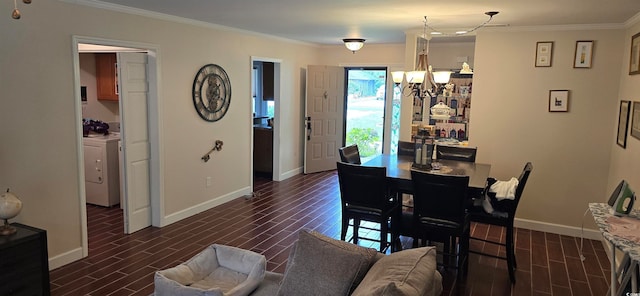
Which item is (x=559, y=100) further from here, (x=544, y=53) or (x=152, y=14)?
(x=152, y=14)

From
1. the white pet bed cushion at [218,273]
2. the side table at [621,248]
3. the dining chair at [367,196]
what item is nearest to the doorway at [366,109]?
the dining chair at [367,196]

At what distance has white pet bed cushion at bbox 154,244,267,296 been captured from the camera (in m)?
2.36

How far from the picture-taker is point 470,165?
4.46m

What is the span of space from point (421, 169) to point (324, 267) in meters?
2.16

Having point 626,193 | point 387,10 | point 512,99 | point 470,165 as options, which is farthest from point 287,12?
point 626,193

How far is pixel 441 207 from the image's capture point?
3412 mm

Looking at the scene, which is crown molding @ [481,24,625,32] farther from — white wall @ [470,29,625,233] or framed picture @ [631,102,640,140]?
framed picture @ [631,102,640,140]

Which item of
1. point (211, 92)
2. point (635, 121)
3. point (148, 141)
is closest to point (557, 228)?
point (635, 121)

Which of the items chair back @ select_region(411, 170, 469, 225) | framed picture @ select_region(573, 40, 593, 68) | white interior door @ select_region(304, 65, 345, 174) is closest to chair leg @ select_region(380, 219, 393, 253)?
chair back @ select_region(411, 170, 469, 225)

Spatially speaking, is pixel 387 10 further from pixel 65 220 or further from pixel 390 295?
pixel 65 220

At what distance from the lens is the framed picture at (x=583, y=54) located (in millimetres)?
4594

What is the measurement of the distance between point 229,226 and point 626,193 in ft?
12.2

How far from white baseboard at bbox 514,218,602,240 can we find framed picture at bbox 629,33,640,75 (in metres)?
1.78

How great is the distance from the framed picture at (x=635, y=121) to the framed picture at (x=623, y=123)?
0.64 ft
